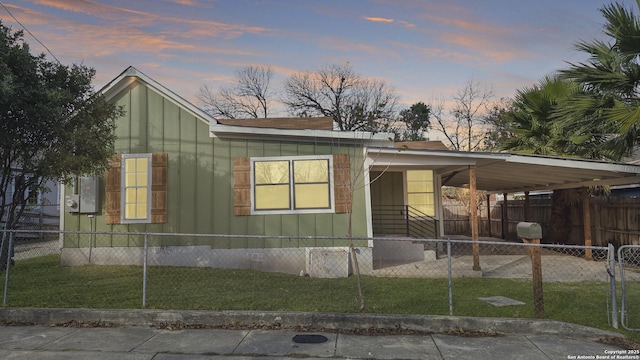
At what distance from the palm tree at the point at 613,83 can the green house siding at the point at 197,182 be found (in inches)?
194

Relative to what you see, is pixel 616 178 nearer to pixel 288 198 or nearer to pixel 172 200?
pixel 288 198

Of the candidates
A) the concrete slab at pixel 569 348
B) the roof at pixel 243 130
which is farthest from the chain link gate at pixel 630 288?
the roof at pixel 243 130

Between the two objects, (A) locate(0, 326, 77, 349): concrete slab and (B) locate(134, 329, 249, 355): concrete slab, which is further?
(A) locate(0, 326, 77, 349): concrete slab

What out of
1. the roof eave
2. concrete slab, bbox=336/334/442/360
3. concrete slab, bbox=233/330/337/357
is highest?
the roof eave

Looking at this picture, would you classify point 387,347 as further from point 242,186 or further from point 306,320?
point 242,186

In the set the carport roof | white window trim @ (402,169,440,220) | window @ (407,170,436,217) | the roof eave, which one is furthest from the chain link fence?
the roof eave

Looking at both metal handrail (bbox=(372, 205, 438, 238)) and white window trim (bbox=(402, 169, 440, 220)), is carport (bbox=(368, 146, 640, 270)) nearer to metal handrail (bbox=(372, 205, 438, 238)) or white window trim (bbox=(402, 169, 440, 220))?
white window trim (bbox=(402, 169, 440, 220))

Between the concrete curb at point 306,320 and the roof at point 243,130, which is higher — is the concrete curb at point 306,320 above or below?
below

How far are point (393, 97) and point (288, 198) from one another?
28.6m

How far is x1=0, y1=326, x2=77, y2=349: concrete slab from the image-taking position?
15.9 feet

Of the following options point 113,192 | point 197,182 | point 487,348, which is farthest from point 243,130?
point 487,348

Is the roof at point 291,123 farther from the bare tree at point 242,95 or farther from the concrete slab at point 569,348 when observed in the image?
the bare tree at point 242,95

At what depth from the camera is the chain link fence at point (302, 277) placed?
244 inches

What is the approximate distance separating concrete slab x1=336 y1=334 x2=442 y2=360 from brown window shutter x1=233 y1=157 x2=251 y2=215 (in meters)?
5.38
